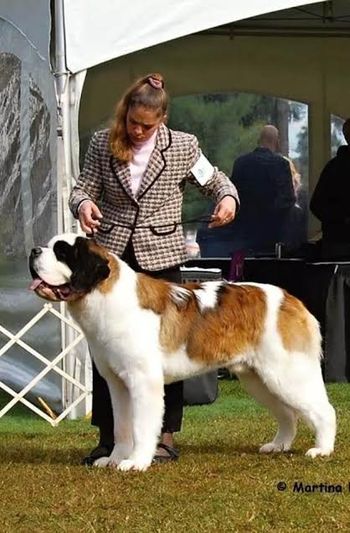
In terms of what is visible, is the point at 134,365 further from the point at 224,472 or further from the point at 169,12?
the point at 169,12

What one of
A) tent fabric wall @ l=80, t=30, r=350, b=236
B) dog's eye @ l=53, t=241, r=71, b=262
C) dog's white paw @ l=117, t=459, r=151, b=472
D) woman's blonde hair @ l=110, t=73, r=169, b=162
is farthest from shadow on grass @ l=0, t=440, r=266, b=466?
tent fabric wall @ l=80, t=30, r=350, b=236

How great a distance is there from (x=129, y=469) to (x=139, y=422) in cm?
24

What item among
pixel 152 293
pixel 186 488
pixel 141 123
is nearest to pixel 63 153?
pixel 141 123

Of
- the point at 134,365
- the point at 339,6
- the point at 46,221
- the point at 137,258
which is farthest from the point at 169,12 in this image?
the point at 339,6

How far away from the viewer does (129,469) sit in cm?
554

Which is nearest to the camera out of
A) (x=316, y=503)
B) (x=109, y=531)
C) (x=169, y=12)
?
(x=109, y=531)

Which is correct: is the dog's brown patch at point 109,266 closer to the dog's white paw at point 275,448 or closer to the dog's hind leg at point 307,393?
the dog's hind leg at point 307,393

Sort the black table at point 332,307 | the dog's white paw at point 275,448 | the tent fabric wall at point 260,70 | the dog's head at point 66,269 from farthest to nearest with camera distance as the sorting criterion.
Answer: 1. the tent fabric wall at point 260,70
2. the black table at point 332,307
3. the dog's white paw at point 275,448
4. the dog's head at point 66,269

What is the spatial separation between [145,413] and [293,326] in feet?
2.90

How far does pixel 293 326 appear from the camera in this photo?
230 inches

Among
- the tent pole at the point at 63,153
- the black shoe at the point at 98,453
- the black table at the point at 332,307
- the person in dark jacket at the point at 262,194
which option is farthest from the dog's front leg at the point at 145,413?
the person in dark jacket at the point at 262,194

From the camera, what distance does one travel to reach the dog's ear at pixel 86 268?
212 inches

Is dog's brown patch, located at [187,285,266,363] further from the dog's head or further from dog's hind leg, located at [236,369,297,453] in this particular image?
the dog's head

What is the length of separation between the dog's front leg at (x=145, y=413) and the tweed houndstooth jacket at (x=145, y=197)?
0.60 meters
